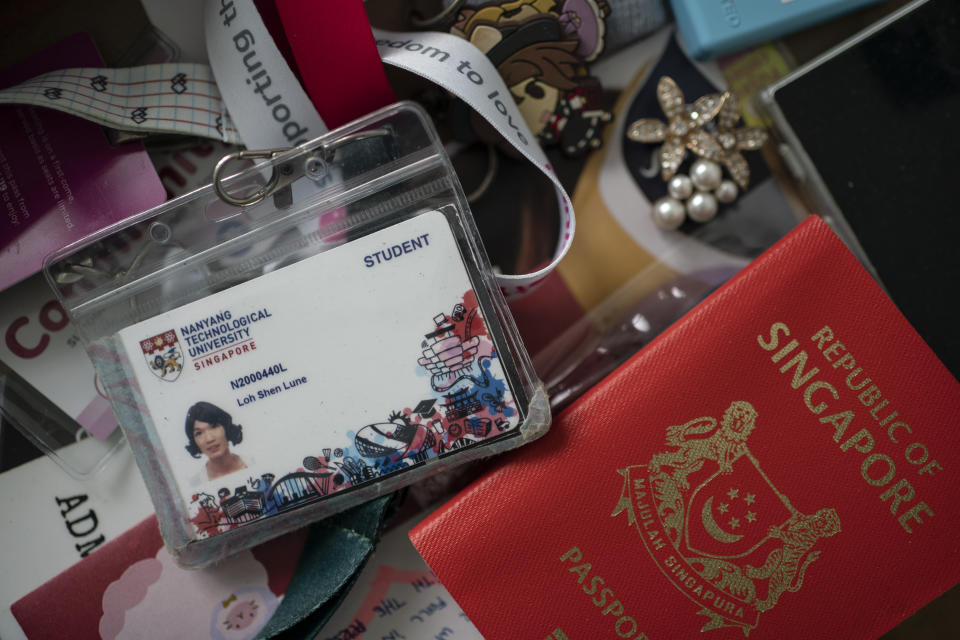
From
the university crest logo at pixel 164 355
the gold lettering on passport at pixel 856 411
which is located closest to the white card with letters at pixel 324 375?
the university crest logo at pixel 164 355

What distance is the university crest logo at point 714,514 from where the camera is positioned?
515 mm

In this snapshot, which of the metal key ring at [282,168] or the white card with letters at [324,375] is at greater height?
the metal key ring at [282,168]

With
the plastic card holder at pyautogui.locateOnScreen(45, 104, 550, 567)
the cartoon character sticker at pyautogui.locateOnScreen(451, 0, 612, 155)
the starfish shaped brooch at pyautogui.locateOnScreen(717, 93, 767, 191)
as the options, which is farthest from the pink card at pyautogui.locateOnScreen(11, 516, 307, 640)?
the starfish shaped brooch at pyautogui.locateOnScreen(717, 93, 767, 191)

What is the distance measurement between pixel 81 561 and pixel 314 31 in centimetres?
54

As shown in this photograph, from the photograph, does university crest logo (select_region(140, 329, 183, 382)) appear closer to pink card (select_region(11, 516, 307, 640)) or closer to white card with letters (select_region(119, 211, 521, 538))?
white card with letters (select_region(119, 211, 521, 538))

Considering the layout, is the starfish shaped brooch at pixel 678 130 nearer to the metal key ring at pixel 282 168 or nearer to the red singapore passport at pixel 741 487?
the red singapore passport at pixel 741 487

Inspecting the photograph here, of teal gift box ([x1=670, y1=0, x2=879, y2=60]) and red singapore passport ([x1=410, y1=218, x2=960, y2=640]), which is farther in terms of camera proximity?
teal gift box ([x1=670, y1=0, x2=879, y2=60])

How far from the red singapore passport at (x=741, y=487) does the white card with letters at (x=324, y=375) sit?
72mm

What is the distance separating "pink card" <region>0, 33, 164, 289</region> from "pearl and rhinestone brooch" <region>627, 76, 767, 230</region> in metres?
0.48

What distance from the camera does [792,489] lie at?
1.70ft

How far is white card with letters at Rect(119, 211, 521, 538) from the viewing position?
51 cm

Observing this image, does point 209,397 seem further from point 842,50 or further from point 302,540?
point 842,50

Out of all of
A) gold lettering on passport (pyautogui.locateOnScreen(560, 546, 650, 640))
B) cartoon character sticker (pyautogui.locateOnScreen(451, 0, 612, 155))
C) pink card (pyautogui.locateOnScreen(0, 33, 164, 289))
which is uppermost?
pink card (pyautogui.locateOnScreen(0, 33, 164, 289))

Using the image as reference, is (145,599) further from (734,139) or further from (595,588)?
(734,139)
